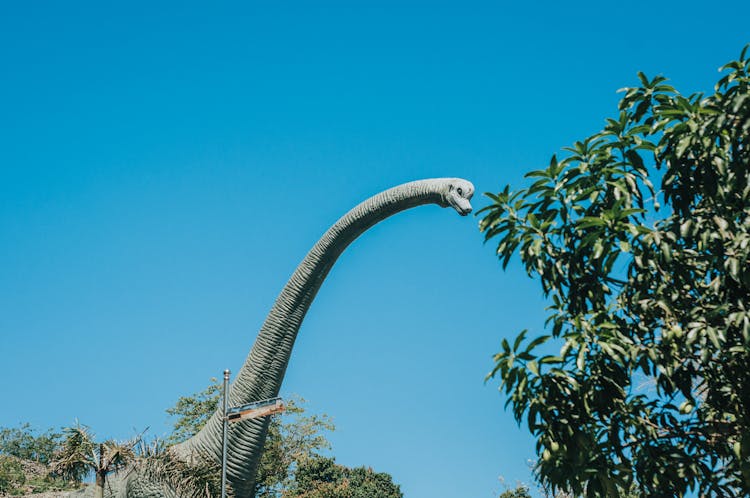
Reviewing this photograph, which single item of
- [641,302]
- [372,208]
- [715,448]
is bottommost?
[715,448]

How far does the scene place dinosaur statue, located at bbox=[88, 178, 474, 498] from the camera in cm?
1379

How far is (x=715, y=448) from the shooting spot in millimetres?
8391

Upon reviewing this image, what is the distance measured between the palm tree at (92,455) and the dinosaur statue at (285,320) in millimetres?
1232

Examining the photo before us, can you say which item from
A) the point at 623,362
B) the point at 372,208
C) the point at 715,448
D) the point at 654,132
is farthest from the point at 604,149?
the point at 372,208

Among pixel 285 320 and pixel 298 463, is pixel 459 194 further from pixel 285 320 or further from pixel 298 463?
pixel 298 463

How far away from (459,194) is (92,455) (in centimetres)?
685

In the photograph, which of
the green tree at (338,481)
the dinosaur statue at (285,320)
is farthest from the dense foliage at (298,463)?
the dinosaur statue at (285,320)

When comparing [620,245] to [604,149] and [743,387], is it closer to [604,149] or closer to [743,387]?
[604,149]

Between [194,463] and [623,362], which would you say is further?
[194,463]

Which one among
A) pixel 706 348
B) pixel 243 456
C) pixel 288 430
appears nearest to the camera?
pixel 706 348

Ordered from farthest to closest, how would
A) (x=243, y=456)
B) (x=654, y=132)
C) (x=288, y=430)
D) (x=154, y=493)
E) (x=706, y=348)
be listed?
(x=288, y=430) → (x=243, y=456) → (x=154, y=493) → (x=654, y=132) → (x=706, y=348)

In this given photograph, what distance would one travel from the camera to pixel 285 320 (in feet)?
46.4

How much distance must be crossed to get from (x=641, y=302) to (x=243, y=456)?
7599mm

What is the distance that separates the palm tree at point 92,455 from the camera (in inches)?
511
